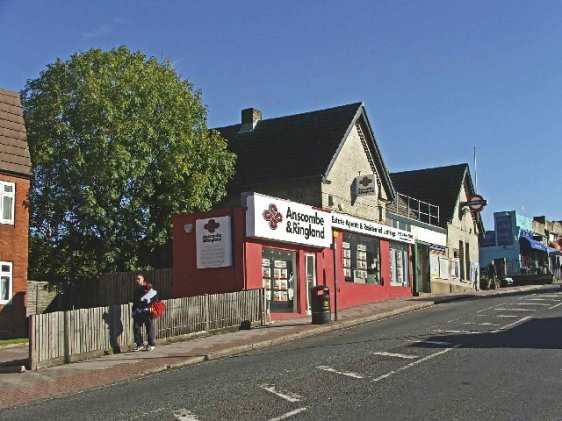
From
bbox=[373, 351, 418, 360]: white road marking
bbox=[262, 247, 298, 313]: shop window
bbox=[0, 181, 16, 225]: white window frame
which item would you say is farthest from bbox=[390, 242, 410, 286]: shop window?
bbox=[373, 351, 418, 360]: white road marking

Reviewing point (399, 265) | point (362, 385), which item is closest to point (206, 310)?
point (362, 385)

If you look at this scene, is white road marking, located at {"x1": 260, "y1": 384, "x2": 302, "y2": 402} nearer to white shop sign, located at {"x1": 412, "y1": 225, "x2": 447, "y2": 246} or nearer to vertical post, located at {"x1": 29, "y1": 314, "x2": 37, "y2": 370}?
vertical post, located at {"x1": 29, "y1": 314, "x2": 37, "y2": 370}

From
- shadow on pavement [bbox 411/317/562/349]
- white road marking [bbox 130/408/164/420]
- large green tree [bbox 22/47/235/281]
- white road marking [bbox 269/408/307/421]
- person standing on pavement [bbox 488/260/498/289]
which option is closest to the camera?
white road marking [bbox 269/408/307/421]

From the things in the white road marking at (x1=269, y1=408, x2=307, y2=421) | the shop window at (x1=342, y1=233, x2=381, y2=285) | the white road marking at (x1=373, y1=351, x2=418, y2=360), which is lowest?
the white road marking at (x1=269, y1=408, x2=307, y2=421)

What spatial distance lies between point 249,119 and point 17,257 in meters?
15.1

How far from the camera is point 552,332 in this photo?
1592cm

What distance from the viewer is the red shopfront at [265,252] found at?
71.9 feet

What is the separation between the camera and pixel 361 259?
29797 millimetres

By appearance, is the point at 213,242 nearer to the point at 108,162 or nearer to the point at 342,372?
the point at 108,162

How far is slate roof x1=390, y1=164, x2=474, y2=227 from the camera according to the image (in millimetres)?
44219

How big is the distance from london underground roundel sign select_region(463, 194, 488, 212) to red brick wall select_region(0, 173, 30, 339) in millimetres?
29853

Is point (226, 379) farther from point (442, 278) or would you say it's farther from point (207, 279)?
point (442, 278)

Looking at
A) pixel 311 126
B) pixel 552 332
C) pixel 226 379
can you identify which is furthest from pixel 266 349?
pixel 311 126

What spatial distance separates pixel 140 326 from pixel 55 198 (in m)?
12.0
